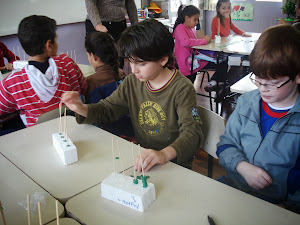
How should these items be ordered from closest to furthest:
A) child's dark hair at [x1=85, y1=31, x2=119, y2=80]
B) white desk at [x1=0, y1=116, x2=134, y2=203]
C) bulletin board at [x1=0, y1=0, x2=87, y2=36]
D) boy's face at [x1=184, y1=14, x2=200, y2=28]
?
white desk at [x1=0, y1=116, x2=134, y2=203] → child's dark hair at [x1=85, y1=31, x2=119, y2=80] → boy's face at [x1=184, y1=14, x2=200, y2=28] → bulletin board at [x1=0, y1=0, x2=87, y2=36]

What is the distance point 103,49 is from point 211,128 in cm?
117

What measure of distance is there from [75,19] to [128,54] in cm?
380

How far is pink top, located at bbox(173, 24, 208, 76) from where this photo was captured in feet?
12.4

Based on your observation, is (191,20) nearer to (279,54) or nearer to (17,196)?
(279,54)

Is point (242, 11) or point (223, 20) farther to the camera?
point (242, 11)

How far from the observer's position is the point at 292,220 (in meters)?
0.89

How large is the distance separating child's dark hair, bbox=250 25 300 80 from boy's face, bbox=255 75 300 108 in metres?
0.02

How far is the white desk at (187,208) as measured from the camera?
0.91 metres

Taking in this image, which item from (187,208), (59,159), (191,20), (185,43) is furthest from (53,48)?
(191,20)

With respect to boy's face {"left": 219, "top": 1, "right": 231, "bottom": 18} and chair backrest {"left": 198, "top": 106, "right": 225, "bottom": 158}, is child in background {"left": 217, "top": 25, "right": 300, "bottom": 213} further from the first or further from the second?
boy's face {"left": 219, "top": 1, "right": 231, "bottom": 18}

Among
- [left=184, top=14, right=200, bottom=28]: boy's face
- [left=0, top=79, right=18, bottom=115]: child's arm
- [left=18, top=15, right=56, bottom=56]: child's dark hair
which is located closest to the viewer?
[left=0, top=79, right=18, bottom=115]: child's arm

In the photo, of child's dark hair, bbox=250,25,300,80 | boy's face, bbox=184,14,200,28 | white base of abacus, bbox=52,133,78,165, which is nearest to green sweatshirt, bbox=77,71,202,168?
white base of abacus, bbox=52,133,78,165

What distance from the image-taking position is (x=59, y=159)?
4.30ft

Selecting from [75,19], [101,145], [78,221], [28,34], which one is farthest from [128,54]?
[75,19]
